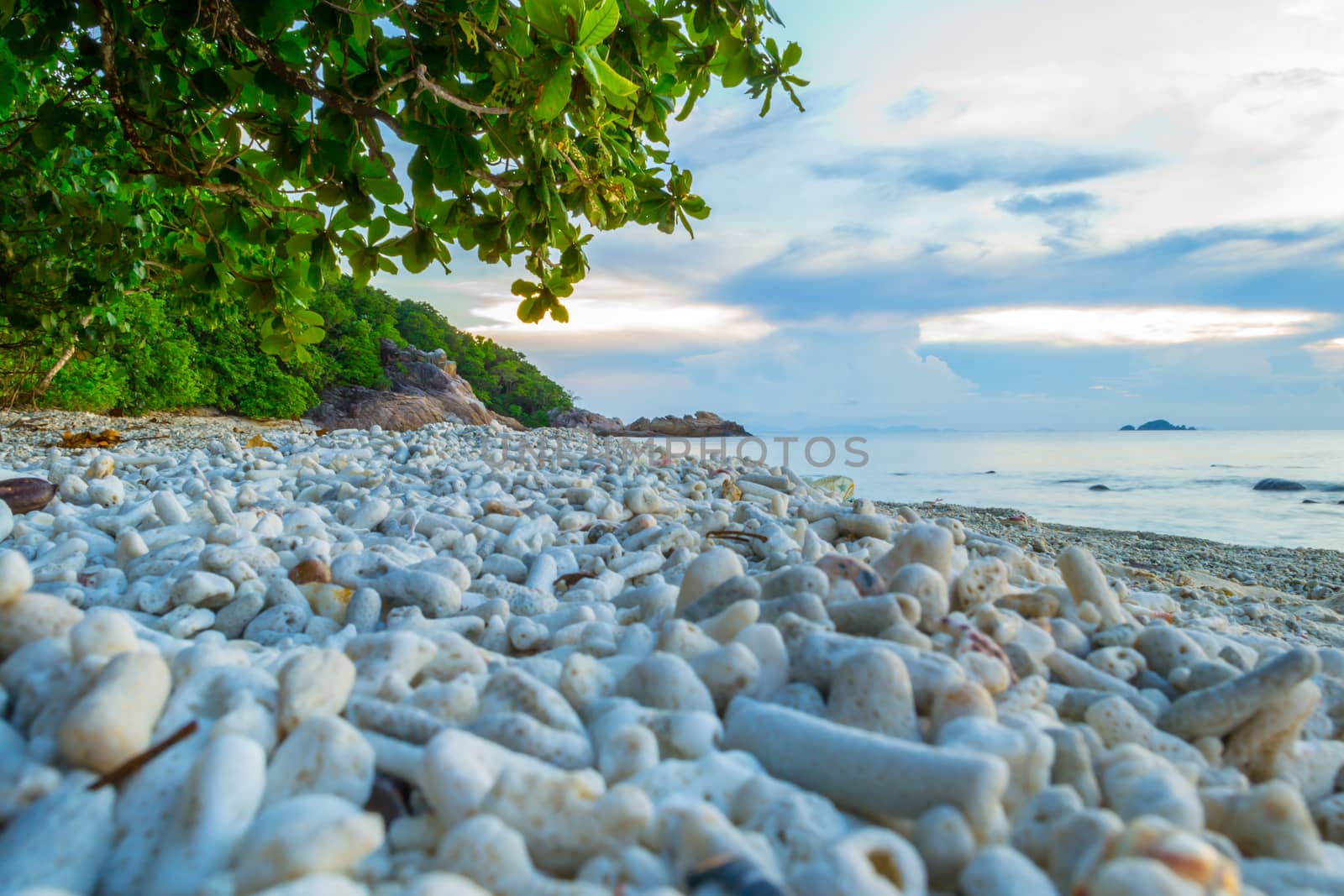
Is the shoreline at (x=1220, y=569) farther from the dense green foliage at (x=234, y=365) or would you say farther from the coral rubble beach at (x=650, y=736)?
the dense green foliage at (x=234, y=365)

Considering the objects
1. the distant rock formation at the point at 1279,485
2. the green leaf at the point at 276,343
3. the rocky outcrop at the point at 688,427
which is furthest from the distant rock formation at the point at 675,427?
the green leaf at the point at 276,343

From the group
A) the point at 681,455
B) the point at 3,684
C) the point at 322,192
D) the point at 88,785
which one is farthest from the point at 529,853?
the point at 681,455

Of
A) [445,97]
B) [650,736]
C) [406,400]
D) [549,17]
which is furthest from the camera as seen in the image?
[406,400]

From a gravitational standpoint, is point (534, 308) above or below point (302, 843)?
above

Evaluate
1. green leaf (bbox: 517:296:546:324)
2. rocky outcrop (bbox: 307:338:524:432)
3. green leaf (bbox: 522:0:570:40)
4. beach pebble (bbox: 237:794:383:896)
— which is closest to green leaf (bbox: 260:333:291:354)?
green leaf (bbox: 517:296:546:324)

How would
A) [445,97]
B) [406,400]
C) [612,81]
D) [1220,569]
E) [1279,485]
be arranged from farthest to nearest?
[406,400] < [1279,485] < [1220,569] < [445,97] < [612,81]

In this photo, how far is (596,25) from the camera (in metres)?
1.55

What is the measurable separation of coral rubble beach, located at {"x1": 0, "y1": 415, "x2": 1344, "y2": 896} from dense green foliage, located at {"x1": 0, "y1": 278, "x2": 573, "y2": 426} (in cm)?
370

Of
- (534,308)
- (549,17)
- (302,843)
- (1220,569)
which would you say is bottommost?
(1220,569)

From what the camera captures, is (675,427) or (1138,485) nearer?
(1138,485)

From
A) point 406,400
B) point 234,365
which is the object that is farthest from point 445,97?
point 234,365

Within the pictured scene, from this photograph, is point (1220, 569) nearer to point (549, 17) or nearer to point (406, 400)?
point (549, 17)

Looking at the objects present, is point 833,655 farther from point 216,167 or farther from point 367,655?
point 216,167

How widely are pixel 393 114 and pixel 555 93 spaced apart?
2.83 ft
